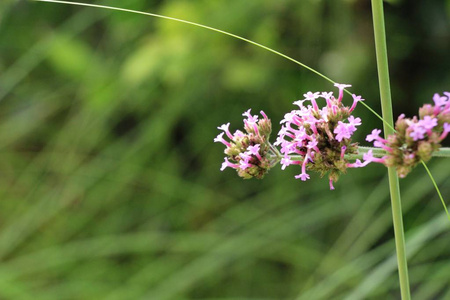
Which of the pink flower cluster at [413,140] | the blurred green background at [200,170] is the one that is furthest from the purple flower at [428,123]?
the blurred green background at [200,170]

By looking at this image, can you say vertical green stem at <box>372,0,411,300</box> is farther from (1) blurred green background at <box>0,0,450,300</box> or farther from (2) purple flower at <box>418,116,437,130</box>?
(1) blurred green background at <box>0,0,450,300</box>

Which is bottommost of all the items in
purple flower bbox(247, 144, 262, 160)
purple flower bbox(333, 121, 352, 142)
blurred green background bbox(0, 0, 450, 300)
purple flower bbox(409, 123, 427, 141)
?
purple flower bbox(409, 123, 427, 141)

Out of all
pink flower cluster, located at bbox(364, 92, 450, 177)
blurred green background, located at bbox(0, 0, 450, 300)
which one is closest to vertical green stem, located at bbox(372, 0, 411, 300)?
pink flower cluster, located at bbox(364, 92, 450, 177)

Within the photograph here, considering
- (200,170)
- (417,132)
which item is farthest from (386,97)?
(200,170)

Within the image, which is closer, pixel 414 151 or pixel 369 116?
pixel 414 151

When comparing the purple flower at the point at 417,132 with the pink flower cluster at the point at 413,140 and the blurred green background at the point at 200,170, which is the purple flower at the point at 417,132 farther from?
the blurred green background at the point at 200,170

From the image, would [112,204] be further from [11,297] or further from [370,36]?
[370,36]

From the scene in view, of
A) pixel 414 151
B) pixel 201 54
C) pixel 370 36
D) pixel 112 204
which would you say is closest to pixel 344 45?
pixel 370 36
